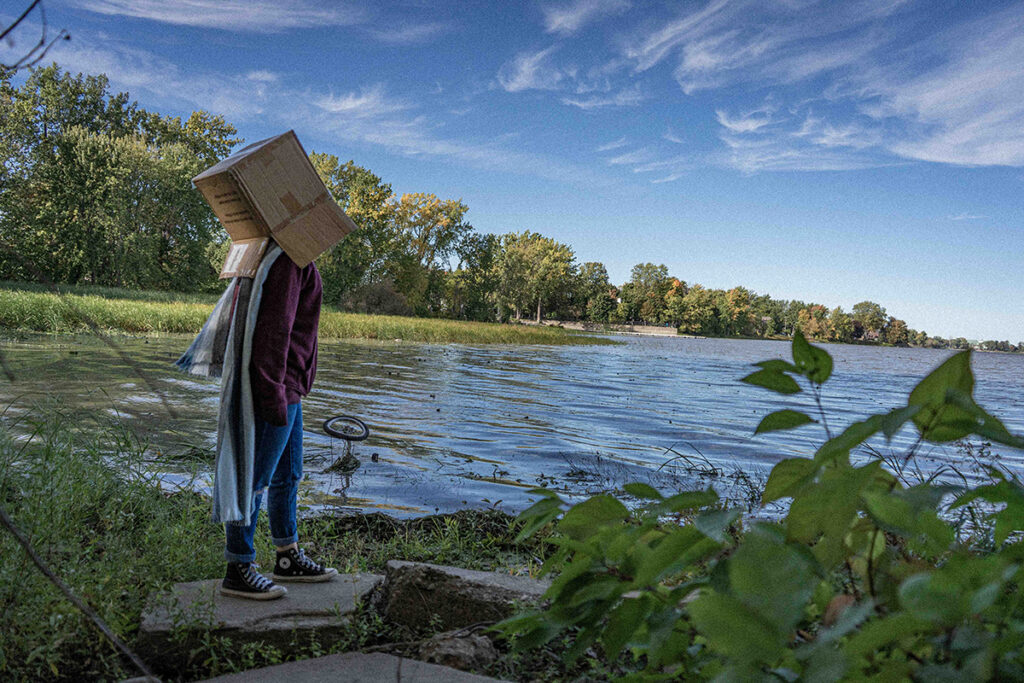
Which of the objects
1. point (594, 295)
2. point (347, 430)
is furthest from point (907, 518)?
point (594, 295)

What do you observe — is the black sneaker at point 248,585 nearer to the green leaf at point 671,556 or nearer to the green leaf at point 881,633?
the green leaf at point 671,556

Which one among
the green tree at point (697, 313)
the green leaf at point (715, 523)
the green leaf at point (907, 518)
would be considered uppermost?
the green tree at point (697, 313)

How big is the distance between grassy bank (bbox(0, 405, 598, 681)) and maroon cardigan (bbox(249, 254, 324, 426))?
2.71ft

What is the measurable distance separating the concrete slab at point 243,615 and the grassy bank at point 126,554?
0.06 m

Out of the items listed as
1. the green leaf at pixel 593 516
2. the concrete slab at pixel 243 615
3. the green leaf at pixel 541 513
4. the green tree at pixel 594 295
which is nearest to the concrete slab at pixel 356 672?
the concrete slab at pixel 243 615

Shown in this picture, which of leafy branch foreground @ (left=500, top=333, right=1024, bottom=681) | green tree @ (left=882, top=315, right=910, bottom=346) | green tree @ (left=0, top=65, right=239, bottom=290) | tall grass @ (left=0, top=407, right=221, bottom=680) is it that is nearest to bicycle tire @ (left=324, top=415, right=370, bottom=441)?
tall grass @ (left=0, top=407, right=221, bottom=680)

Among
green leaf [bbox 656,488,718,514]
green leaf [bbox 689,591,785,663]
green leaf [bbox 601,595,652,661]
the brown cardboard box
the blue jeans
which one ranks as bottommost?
the blue jeans

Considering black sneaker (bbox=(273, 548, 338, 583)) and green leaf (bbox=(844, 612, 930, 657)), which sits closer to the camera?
green leaf (bbox=(844, 612, 930, 657))

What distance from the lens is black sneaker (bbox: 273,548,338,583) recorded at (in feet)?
9.79

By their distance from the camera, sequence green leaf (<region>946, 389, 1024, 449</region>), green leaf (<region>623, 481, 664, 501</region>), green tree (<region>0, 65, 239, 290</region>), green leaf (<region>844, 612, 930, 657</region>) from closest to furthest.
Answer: green leaf (<region>844, 612, 930, 657</region>)
green leaf (<region>946, 389, 1024, 449</region>)
green leaf (<region>623, 481, 664, 501</region>)
green tree (<region>0, 65, 239, 290</region>)

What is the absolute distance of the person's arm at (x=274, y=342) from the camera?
2814mm

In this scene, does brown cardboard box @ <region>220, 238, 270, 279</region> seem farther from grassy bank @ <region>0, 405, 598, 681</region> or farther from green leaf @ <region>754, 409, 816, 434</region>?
green leaf @ <region>754, 409, 816, 434</region>

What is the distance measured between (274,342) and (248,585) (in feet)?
3.56

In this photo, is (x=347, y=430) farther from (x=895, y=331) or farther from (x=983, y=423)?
(x=895, y=331)
